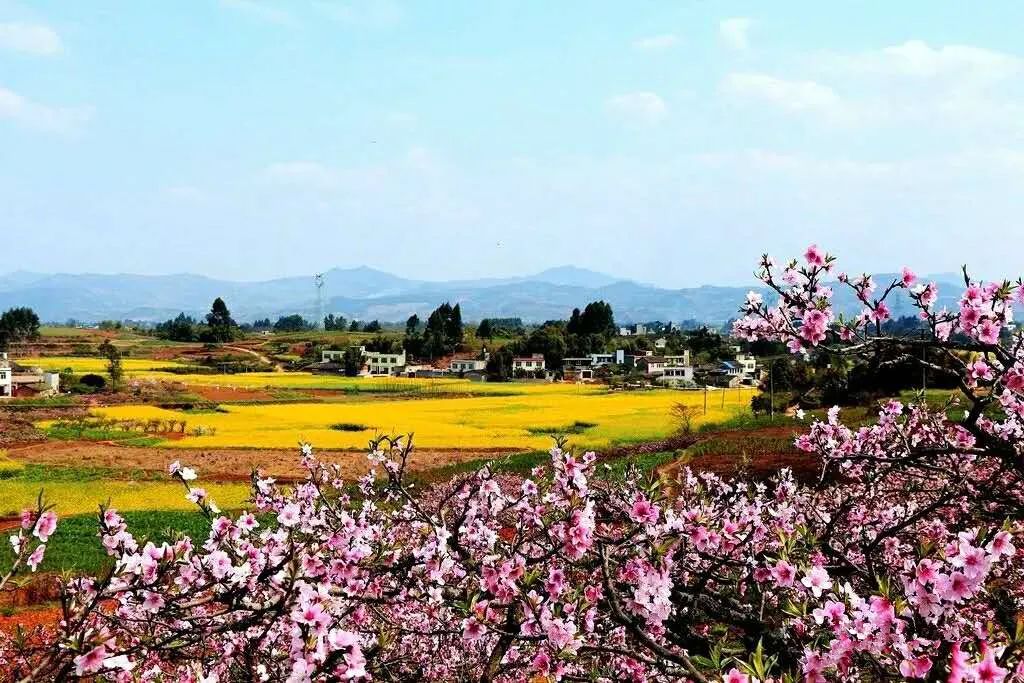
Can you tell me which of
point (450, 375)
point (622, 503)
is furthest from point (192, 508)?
point (450, 375)

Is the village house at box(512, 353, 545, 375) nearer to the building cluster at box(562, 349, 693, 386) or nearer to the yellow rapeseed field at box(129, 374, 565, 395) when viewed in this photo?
the building cluster at box(562, 349, 693, 386)

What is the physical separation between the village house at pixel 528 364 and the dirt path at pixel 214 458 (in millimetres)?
55078

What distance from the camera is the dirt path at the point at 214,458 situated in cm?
3462

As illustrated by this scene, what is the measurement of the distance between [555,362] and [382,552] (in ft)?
308

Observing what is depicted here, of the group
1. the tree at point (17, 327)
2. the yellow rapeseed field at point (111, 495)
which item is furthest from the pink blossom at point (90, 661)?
the tree at point (17, 327)

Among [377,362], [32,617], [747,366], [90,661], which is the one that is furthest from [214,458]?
[747,366]

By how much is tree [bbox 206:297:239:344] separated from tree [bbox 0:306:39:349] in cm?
2382

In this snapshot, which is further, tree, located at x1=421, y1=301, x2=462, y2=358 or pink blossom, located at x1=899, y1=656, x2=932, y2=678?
tree, located at x1=421, y1=301, x2=462, y2=358

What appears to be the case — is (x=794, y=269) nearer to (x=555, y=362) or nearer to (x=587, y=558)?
(x=587, y=558)

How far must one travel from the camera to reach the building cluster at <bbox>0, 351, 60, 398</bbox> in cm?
6662

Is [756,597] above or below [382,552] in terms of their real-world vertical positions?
below

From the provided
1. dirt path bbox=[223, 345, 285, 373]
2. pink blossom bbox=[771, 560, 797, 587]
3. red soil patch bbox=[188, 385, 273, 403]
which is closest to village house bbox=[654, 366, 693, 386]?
red soil patch bbox=[188, 385, 273, 403]

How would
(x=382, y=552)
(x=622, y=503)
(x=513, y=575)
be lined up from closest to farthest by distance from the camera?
1. (x=513, y=575)
2. (x=382, y=552)
3. (x=622, y=503)

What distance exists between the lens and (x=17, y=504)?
28.1 metres
